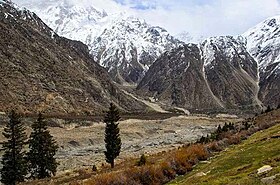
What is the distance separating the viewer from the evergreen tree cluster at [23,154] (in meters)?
50.4

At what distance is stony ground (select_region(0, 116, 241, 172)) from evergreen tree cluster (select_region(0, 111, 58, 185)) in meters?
14.3

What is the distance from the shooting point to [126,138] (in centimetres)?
12631

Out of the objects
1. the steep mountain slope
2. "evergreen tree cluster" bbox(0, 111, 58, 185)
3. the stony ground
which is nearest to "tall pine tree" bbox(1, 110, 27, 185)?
"evergreen tree cluster" bbox(0, 111, 58, 185)

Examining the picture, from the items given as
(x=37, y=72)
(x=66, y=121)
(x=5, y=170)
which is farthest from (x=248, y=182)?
(x=37, y=72)

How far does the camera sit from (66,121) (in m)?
145

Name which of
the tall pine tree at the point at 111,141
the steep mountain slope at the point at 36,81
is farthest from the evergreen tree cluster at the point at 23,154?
Answer: the steep mountain slope at the point at 36,81

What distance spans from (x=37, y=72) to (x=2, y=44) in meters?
17.4

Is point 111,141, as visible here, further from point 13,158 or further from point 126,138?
point 126,138

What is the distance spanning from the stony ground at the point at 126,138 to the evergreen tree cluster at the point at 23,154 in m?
14.3

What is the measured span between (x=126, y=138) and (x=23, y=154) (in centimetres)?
7172

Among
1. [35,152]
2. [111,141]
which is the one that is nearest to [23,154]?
[35,152]

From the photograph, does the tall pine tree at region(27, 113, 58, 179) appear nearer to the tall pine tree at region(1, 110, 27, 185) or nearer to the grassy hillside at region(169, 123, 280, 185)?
the tall pine tree at region(1, 110, 27, 185)

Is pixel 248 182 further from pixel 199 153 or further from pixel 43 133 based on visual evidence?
pixel 43 133

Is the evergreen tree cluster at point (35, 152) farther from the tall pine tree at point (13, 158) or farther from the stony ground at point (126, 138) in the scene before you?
the stony ground at point (126, 138)
